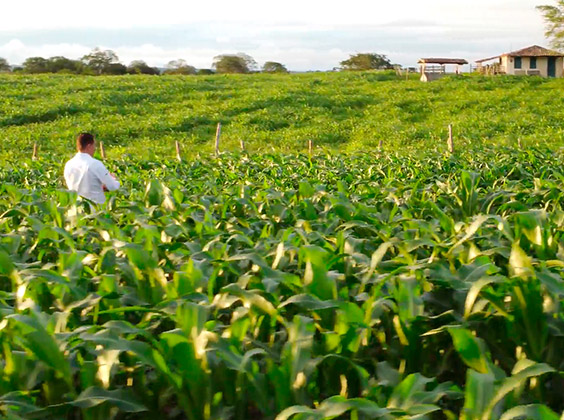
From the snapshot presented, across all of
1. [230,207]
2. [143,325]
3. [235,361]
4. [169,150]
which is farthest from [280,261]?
[169,150]

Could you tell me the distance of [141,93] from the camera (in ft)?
132

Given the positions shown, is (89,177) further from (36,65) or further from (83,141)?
(36,65)

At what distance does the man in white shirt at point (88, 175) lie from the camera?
29.4ft

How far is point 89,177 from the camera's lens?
29.6 feet

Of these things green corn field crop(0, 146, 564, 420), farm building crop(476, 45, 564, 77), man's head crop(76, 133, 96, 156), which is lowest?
green corn field crop(0, 146, 564, 420)

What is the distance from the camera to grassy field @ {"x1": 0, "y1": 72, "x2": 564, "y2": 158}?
1204 inches

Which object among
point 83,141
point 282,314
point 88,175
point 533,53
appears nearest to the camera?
point 282,314

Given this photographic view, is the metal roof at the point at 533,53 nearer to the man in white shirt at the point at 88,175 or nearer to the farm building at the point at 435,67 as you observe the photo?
the farm building at the point at 435,67

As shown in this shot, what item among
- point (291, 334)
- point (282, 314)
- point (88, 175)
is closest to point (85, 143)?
point (88, 175)

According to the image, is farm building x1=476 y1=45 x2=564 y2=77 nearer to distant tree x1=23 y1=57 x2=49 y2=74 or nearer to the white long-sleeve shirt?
distant tree x1=23 y1=57 x2=49 y2=74

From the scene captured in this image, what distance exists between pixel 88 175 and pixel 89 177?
0.03m

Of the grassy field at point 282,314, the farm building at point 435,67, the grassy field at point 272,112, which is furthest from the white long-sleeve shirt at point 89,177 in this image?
the farm building at point 435,67

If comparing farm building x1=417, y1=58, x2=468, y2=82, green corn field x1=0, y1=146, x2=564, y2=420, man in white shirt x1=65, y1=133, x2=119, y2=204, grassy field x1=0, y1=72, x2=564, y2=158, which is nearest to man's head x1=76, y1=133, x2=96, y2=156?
man in white shirt x1=65, y1=133, x2=119, y2=204

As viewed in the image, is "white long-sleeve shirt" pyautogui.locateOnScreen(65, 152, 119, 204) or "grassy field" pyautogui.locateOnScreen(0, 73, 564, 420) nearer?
"grassy field" pyautogui.locateOnScreen(0, 73, 564, 420)
